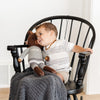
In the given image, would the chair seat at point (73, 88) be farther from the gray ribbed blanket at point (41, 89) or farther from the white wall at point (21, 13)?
the white wall at point (21, 13)

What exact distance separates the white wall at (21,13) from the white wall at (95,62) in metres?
0.22

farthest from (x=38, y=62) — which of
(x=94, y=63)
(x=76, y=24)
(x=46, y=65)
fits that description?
(x=76, y=24)

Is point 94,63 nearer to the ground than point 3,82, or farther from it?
farther from it

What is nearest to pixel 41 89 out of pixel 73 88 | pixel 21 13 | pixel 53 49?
pixel 73 88

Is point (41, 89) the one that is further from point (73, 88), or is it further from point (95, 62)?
point (95, 62)

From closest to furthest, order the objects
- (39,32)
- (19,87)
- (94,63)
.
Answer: (19,87), (39,32), (94,63)

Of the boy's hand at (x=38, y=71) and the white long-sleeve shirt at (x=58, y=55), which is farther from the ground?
the white long-sleeve shirt at (x=58, y=55)

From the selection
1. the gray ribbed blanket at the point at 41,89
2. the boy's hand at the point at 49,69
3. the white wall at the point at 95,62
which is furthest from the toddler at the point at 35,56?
the white wall at the point at 95,62

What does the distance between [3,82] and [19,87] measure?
150 centimetres

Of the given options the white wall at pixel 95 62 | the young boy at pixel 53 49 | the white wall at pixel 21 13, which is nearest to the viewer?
the young boy at pixel 53 49

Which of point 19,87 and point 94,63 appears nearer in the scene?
point 19,87

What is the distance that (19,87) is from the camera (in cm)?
160

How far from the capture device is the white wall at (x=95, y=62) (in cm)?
269

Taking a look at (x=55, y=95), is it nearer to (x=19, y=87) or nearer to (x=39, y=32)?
(x=19, y=87)
